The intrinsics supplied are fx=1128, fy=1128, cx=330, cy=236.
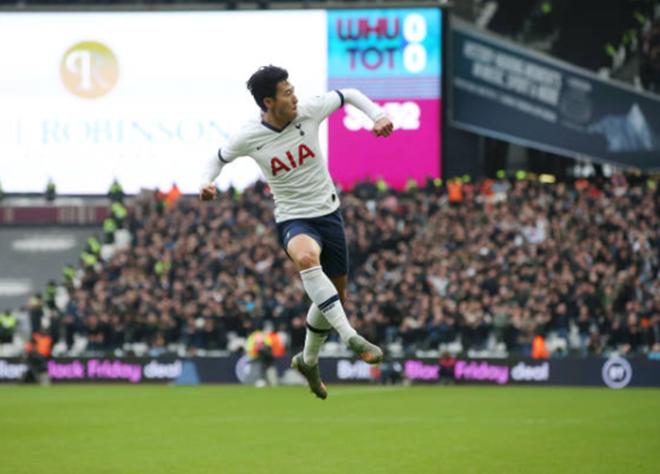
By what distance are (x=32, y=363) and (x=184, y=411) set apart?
34.6 ft

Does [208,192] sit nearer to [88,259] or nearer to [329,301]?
[329,301]

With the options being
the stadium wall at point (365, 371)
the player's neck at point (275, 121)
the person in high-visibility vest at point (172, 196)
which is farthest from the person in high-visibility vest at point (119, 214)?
the player's neck at point (275, 121)

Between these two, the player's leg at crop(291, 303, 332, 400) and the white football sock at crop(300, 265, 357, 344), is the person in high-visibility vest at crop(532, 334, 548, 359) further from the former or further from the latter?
the white football sock at crop(300, 265, 357, 344)

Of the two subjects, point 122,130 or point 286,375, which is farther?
point 122,130

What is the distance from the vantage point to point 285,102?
9508mm

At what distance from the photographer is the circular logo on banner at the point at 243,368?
2961 centimetres

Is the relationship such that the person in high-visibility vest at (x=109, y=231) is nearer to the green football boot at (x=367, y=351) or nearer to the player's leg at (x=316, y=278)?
the player's leg at (x=316, y=278)

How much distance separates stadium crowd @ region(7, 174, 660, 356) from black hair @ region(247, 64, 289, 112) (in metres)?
18.8

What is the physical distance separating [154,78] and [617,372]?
20602 mm

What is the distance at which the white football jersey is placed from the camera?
9.70 meters

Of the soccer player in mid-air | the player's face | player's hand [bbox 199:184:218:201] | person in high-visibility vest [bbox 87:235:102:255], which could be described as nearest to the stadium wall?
person in high-visibility vest [bbox 87:235:102:255]

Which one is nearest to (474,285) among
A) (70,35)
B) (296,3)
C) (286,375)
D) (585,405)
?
(286,375)

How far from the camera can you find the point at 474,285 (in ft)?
94.8

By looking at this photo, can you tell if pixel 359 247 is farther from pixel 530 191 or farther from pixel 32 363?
pixel 32 363
